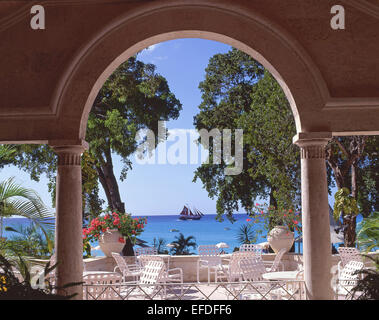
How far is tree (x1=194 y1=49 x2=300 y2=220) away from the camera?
49.2 ft

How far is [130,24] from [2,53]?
218 cm

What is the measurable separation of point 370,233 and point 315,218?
1029mm

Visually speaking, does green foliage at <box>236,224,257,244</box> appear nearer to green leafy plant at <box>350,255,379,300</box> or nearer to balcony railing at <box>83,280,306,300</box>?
balcony railing at <box>83,280,306,300</box>

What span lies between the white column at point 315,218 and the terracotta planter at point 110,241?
6.63 meters

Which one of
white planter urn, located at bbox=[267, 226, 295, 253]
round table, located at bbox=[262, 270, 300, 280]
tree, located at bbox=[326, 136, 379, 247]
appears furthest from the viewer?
tree, located at bbox=[326, 136, 379, 247]

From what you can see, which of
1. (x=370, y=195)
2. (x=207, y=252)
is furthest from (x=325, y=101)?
(x=370, y=195)

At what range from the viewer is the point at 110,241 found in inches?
474

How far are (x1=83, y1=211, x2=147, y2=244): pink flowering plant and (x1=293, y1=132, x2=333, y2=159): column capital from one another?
6.86 metres

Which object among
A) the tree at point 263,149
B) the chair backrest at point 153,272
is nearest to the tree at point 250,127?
the tree at point 263,149

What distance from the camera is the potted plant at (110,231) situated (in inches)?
474

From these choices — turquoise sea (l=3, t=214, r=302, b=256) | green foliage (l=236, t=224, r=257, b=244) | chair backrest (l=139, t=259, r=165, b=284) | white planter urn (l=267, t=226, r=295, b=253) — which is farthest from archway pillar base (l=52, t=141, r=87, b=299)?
turquoise sea (l=3, t=214, r=302, b=256)

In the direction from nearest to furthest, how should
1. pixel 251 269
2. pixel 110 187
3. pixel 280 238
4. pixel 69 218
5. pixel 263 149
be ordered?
1. pixel 69 218
2. pixel 251 269
3. pixel 280 238
4. pixel 263 149
5. pixel 110 187

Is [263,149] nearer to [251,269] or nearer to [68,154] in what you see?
[251,269]

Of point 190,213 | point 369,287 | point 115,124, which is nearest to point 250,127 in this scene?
point 115,124
